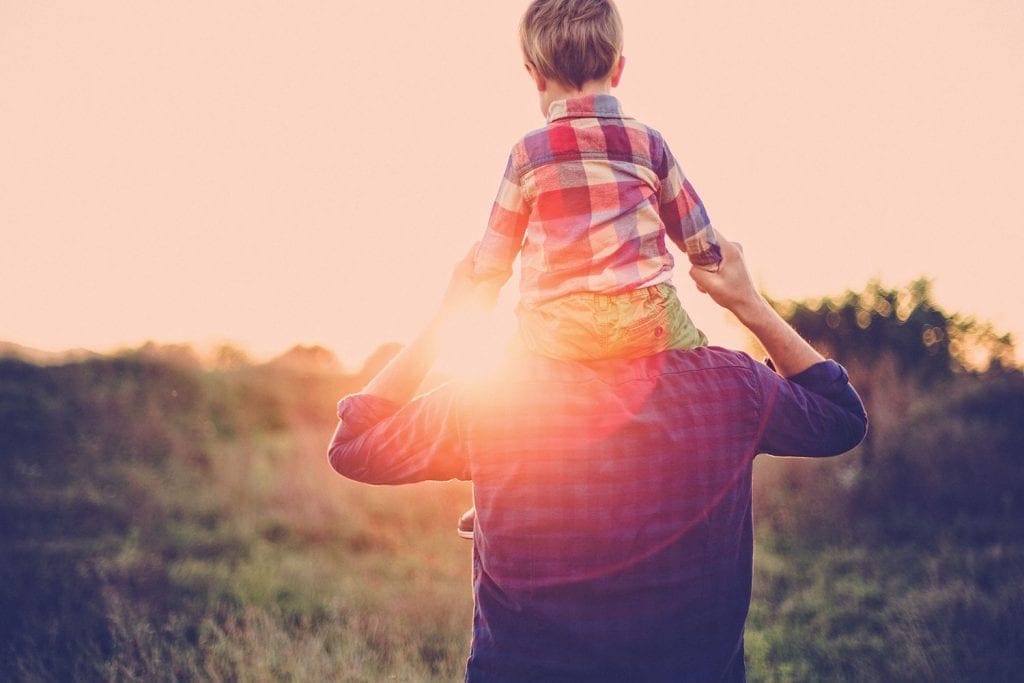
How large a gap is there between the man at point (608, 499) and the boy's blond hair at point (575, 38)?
22.3 inches

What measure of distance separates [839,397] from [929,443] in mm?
8705

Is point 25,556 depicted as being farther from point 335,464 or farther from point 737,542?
point 737,542

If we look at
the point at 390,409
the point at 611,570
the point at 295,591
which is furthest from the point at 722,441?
the point at 295,591

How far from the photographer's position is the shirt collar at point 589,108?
4.17 feet

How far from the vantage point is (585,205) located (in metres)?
1.23

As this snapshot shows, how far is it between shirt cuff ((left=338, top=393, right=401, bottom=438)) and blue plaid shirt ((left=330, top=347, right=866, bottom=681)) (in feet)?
A: 0.39

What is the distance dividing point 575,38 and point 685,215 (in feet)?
1.31

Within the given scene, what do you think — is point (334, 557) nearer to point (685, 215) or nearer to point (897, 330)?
point (685, 215)

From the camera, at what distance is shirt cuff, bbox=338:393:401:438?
1.37 metres

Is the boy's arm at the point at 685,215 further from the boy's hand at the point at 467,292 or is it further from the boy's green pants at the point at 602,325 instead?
the boy's hand at the point at 467,292

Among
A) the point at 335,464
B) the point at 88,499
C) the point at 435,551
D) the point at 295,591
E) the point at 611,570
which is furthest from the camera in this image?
the point at 88,499

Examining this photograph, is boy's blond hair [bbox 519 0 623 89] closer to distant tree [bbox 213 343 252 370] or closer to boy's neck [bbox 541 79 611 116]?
boy's neck [bbox 541 79 611 116]

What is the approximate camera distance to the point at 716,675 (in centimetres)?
127

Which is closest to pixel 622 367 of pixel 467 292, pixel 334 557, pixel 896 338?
pixel 467 292
